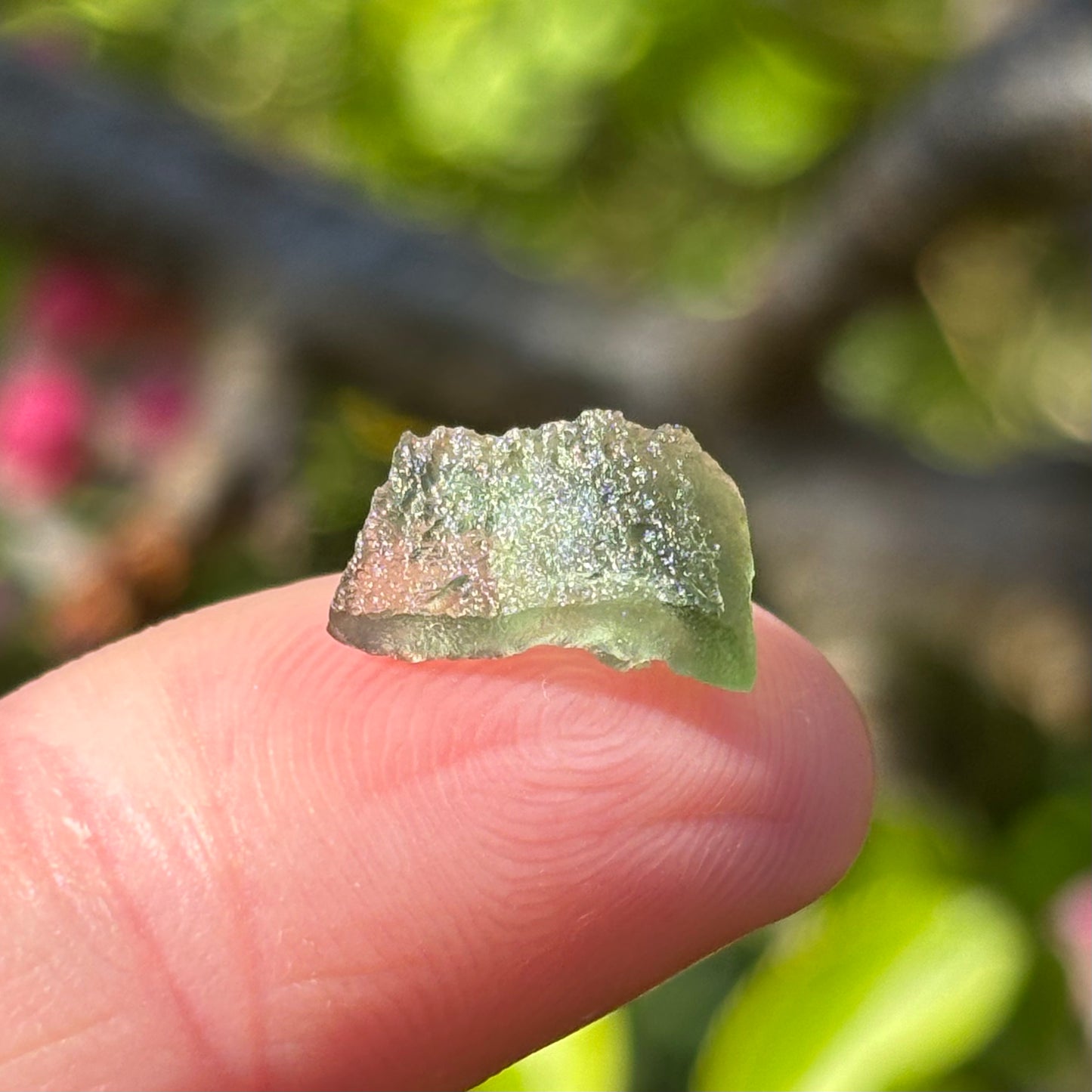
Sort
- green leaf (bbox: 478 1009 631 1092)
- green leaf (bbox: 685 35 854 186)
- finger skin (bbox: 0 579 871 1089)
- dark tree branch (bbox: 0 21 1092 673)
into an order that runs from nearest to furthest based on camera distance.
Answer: finger skin (bbox: 0 579 871 1089) < green leaf (bbox: 478 1009 631 1092) < dark tree branch (bbox: 0 21 1092 673) < green leaf (bbox: 685 35 854 186)

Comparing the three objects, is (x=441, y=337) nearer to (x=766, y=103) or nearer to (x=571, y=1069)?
(x=766, y=103)

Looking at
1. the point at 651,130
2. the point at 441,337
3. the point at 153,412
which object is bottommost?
the point at 153,412

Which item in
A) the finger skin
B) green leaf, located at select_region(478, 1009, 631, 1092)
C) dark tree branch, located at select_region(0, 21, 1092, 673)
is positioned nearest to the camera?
the finger skin

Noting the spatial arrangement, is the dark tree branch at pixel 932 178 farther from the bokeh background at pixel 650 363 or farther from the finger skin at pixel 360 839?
the finger skin at pixel 360 839

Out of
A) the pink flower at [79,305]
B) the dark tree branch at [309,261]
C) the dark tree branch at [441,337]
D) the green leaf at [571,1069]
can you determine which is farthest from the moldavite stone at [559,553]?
the pink flower at [79,305]

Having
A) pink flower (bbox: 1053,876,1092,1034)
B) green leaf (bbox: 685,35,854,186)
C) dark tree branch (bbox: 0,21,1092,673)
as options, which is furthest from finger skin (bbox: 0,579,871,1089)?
green leaf (bbox: 685,35,854,186)

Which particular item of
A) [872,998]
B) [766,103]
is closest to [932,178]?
[766,103]

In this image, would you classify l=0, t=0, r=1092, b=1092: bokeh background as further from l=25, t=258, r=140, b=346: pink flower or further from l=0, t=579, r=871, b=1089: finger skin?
l=0, t=579, r=871, b=1089: finger skin
